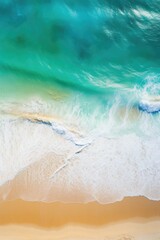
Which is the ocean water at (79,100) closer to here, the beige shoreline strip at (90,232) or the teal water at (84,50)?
the teal water at (84,50)

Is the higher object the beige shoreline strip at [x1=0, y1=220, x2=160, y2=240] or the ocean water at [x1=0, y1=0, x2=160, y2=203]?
the ocean water at [x1=0, y1=0, x2=160, y2=203]

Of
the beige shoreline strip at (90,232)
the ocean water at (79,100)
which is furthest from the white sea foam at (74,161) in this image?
the beige shoreline strip at (90,232)

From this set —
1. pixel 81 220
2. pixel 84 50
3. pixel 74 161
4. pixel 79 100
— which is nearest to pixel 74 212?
pixel 81 220

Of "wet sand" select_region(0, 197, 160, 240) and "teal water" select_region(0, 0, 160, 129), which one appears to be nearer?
"wet sand" select_region(0, 197, 160, 240)

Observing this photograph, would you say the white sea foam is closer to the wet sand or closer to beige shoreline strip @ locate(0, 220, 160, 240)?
the wet sand

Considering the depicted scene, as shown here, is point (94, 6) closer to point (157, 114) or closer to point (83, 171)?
point (157, 114)

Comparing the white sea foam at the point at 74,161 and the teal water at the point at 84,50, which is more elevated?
the teal water at the point at 84,50

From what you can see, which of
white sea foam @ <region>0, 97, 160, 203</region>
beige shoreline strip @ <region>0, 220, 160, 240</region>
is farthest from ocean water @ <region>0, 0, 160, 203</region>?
beige shoreline strip @ <region>0, 220, 160, 240</region>
